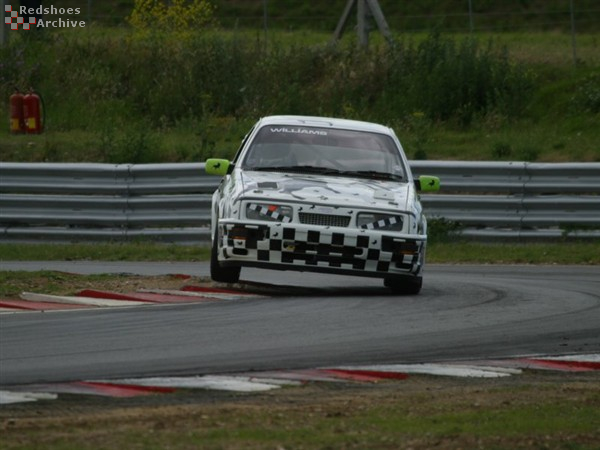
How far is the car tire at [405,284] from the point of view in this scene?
12.2 metres

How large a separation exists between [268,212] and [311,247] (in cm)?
44

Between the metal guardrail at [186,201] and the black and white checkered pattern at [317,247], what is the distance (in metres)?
7.15

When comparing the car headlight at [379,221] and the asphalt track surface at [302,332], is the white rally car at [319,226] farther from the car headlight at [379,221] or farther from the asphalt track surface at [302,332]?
the asphalt track surface at [302,332]

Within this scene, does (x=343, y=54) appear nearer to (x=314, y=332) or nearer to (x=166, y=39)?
(x=166, y=39)

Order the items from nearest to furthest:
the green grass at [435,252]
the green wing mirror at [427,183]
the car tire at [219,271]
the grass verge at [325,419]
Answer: the grass verge at [325,419], the car tire at [219,271], the green wing mirror at [427,183], the green grass at [435,252]

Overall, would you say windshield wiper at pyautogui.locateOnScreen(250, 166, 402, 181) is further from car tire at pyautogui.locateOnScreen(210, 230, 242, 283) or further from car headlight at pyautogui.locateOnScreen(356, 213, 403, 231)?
car headlight at pyautogui.locateOnScreen(356, 213, 403, 231)

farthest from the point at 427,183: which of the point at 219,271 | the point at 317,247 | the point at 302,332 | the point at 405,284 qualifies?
the point at 302,332

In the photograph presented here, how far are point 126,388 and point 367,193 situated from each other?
487 centimetres

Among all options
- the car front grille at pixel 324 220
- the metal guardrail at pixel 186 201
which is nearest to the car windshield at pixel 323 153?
the car front grille at pixel 324 220

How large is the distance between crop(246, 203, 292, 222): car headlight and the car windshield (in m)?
1.01

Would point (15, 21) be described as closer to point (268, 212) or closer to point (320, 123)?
point (320, 123)

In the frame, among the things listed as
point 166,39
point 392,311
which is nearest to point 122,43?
point 166,39

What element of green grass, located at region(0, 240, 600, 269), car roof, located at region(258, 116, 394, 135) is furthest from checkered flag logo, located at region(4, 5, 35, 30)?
car roof, located at region(258, 116, 394, 135)

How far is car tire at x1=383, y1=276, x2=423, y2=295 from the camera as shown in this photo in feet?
40.1
